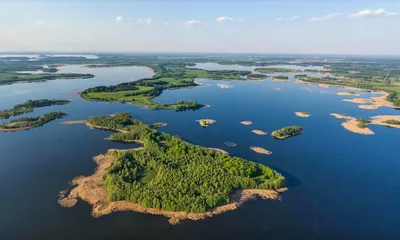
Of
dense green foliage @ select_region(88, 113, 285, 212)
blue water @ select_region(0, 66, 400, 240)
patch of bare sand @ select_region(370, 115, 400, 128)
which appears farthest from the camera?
patch of bare sand @ select_region(370, 115, 400, 128)

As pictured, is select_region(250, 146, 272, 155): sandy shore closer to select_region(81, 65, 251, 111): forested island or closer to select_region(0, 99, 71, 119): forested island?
select_region(81, 65, 251, 111): forested island

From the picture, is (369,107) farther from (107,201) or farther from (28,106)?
(28,106)

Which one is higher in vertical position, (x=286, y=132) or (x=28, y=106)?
(x=28, y=106)

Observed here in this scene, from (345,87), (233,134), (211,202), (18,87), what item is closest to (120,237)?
(211,202)

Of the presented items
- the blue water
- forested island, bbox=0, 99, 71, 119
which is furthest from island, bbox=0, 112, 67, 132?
forested island, bbox=0, 99, 71, 119

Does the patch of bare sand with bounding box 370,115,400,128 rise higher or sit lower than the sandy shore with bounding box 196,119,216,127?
lower

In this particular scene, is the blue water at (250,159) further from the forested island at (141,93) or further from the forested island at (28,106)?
the forested island at (141,93)

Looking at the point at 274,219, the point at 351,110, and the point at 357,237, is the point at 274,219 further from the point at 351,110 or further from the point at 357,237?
the point at 351,110

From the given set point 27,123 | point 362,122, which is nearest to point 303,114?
point 362,122
